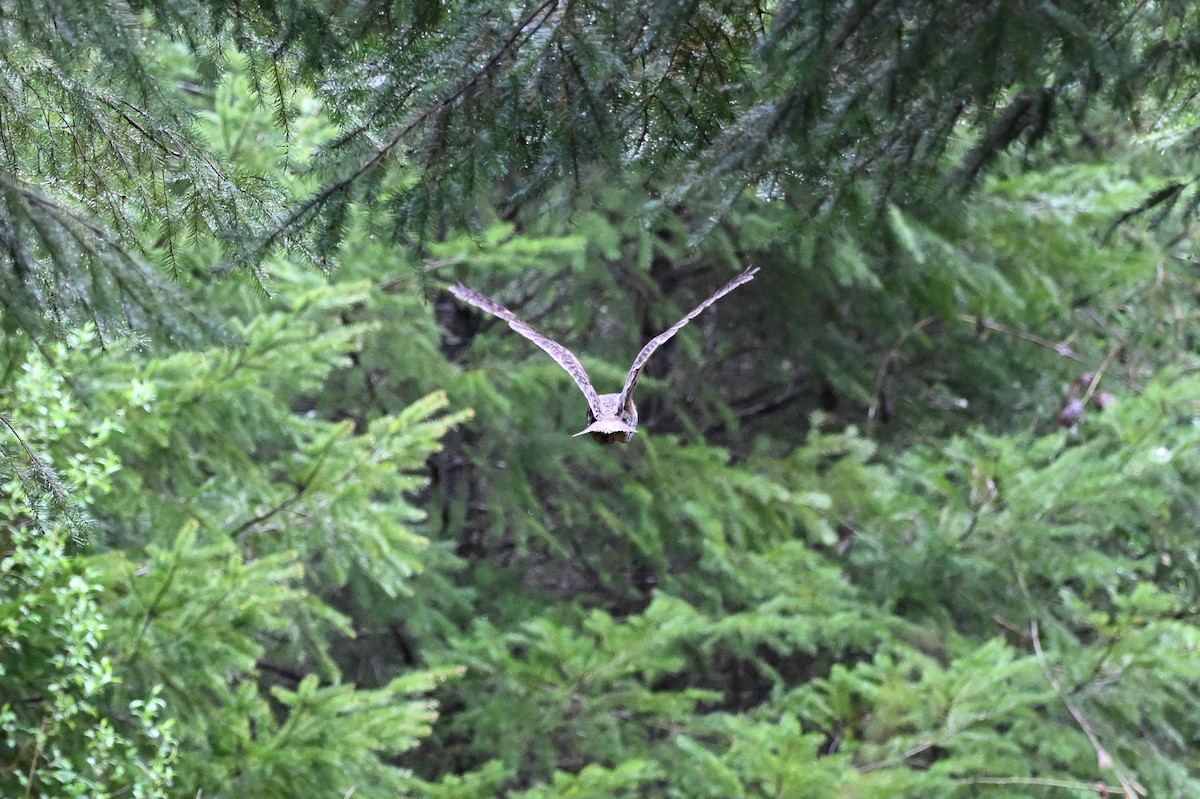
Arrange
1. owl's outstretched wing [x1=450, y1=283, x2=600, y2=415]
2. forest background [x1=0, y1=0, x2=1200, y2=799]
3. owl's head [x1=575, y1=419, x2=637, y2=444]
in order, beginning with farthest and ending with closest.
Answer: forest background [x1=0, y1=0, x2=1200, y2=799], owl's outstretched wing [x1=450, y1=283, x2=600, y2=415], owl's head [x1=575, y1=419, x2=637, y2=444]

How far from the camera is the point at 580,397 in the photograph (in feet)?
26.3

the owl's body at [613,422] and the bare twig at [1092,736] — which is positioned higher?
the owl's body at [613,422]

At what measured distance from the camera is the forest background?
277cm

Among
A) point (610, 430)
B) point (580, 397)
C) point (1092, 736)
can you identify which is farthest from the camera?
point (580, 397)

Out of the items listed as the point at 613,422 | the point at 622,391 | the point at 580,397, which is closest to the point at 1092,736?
the point at 580,397

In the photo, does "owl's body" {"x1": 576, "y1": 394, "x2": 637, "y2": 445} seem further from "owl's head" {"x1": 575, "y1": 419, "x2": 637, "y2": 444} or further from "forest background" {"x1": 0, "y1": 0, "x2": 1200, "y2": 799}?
"forest background" {"x1": 0, "y1": 0, "x2": 1200, "y2": 799}

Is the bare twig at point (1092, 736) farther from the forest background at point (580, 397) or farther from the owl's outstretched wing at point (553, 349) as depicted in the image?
the owl's outstretched wing at point (553, 349)

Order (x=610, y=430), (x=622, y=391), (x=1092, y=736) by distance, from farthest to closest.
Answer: (x=1092, y=736), (x=622, y=391), (x=610, y=430)

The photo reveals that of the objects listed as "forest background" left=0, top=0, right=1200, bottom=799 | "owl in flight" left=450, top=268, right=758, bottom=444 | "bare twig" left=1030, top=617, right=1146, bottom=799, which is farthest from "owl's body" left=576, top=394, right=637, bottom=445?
"bare twig" left=1030, top=617, right=1146, bottom=799

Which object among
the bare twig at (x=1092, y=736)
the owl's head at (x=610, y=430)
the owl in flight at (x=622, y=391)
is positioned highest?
the owl in flight at (x=622, y=391)

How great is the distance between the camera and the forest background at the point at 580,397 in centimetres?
277

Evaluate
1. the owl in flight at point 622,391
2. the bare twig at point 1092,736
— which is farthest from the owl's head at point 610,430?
the bare twig at point 1092,736

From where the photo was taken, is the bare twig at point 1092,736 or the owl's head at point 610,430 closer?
the owl's head at point 610,430

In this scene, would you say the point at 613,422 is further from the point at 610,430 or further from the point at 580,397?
the point at 580,397
